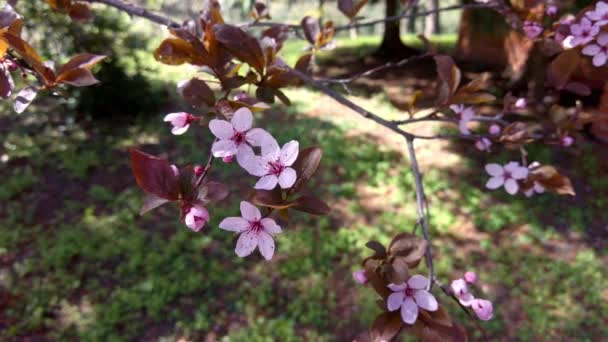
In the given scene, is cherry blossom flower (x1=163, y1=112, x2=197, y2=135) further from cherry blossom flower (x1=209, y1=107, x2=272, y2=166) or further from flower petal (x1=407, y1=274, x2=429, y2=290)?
flower petal (x1=407, y1=274, x2=429, y2=290)

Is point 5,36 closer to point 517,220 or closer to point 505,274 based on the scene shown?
point 505,274

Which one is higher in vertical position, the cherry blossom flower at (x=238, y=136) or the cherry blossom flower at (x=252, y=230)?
the cherry blossom flower at (x=238, y=136)

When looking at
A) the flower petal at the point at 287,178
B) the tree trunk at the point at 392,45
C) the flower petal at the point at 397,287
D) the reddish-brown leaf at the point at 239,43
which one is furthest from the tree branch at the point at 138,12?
the tree trunk at the point at 392,45

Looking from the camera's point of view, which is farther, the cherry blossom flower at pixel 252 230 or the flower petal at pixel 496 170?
the flower petal at pixel 496 170

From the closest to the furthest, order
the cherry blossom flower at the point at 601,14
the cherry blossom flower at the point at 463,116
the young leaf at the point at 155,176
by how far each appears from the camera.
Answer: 1. the young leaf at the point at 155,176
2. the cherry blossom flower at the point at 601,14
3. the cherry blossom flower at the point at 463,116

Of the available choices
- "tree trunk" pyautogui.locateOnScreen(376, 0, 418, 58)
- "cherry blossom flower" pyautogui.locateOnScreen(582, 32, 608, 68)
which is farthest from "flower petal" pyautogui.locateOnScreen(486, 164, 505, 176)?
"tree trunk" pyautogui.locateOnScreen(376, 0, 418, 58)

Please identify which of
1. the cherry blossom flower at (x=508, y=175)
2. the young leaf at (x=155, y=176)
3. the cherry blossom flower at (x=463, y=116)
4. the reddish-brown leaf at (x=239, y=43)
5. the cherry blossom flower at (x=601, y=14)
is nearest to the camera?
the young leaf at (x=155, y=176)

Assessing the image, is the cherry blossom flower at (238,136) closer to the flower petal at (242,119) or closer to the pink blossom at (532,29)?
the flower petal at (242,119)

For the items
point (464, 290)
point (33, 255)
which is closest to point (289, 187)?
point (464, 290)
